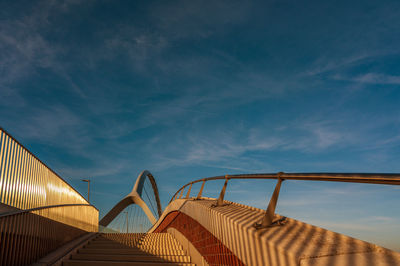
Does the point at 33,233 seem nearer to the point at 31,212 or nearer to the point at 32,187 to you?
the point at 31,212

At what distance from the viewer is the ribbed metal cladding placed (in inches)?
285

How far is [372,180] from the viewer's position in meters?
2.10

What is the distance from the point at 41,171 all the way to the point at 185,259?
18.2 feet

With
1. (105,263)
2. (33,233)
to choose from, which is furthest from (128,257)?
(33,233)

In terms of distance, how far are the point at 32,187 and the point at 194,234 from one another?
5.09m

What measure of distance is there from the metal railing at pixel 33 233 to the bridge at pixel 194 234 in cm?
2

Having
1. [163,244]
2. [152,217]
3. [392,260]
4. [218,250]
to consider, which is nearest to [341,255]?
[392,260]

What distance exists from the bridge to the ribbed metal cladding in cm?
2

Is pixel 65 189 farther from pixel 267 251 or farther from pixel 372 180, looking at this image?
pixel 372 180

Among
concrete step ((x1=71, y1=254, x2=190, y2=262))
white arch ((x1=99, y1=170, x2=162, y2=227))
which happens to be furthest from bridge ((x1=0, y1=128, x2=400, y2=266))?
white arch ((x1=99, y1=170, x2=162, y2=227))

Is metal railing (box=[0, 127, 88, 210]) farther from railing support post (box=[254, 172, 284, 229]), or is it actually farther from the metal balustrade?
railing support post (box=[254, 172, 284, 229])

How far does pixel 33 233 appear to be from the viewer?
609 cm

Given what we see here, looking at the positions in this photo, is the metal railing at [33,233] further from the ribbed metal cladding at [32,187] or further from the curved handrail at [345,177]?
the curved handrail at [345,177]

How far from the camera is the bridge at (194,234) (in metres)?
2.52
